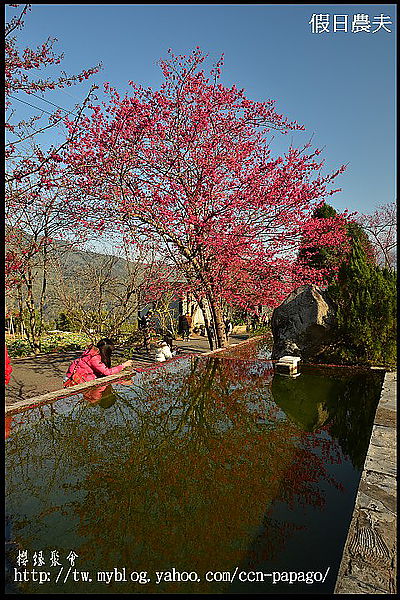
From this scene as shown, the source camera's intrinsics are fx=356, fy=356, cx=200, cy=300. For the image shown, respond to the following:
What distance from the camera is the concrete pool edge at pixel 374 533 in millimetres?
1705

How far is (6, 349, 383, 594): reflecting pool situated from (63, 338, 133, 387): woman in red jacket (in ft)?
2.33

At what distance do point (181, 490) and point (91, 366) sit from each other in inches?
141

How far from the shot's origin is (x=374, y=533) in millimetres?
2062

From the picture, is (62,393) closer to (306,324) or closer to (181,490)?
(181,490)

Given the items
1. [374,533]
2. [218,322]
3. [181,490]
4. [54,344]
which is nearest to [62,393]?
[181,490]

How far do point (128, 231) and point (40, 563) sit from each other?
7.38m

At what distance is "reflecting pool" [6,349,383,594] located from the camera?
2.03 m

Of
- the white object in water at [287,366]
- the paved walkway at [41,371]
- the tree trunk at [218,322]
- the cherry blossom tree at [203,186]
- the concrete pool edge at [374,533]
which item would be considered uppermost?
the cherry blossom tree at [203,186]

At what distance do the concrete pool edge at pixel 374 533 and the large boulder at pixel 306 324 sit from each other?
4.37m

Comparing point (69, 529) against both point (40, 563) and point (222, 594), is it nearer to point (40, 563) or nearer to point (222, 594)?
point (40, 563)

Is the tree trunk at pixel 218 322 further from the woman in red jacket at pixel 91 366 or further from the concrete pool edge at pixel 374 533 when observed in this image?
the concrete pool edge at pixel 374 533

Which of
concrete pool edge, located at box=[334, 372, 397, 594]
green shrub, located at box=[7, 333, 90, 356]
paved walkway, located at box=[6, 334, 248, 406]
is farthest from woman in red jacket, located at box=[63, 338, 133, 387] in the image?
green shrub, located at box=[7, 333, 90, 356]

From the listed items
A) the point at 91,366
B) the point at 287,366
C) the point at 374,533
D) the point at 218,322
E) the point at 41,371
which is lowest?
the point at 41,371

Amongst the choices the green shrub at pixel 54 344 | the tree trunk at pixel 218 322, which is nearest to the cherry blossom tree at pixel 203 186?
the tree trunk at pixel 218 322
